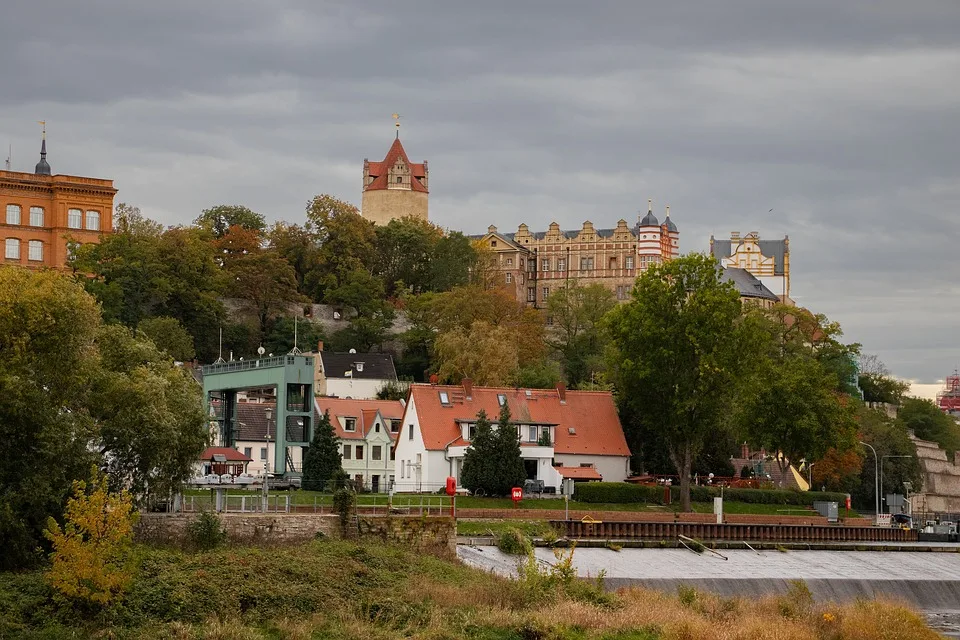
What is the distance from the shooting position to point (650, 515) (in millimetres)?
67000

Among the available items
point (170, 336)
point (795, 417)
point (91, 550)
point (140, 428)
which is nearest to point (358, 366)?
point (170, 336)

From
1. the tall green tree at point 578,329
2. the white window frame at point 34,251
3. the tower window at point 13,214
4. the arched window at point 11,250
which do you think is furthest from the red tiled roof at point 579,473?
the tower window at point 13,214

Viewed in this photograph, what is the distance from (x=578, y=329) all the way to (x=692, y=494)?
196ft

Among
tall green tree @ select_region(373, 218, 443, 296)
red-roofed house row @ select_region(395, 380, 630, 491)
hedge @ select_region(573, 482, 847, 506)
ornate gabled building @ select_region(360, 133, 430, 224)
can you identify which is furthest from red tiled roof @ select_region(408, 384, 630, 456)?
ornate gabled building @ select_region(360, 133, 430, 224)

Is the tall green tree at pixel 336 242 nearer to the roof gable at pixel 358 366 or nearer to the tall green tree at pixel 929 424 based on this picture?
the roof gable at pixel 358 366

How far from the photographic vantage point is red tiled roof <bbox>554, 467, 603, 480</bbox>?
245 ft

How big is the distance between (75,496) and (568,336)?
9175cm

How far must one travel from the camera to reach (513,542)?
53.5 meters

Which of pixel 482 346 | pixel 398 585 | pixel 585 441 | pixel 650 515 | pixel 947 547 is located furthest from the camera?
pixel 482 346

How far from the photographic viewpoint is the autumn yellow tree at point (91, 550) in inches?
1523

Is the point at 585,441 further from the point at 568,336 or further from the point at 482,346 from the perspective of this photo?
the point at 568,336

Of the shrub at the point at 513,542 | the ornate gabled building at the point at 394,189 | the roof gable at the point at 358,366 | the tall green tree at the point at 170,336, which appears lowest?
the shrub at the point at 513,542

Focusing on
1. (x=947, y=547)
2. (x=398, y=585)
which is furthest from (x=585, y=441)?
(x=398, y=585)

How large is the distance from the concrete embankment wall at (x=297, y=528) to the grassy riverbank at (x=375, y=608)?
3.40ft
